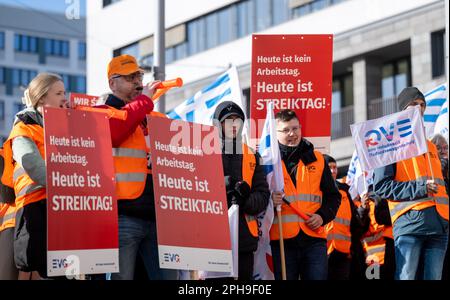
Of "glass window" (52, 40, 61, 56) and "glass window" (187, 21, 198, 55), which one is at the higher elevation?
"glass window" (52, 40, 61, 56)

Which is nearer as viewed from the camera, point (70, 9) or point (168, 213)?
point (168, 213)

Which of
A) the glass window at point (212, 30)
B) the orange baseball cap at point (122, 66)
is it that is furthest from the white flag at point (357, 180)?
the glass window at point (212, 30)

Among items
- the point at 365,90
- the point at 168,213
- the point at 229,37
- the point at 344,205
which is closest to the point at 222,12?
the point at 229,37

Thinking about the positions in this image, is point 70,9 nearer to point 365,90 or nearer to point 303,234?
point 303,234

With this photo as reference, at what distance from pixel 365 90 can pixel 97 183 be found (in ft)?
96.5

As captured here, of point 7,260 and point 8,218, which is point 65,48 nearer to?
point 8,218

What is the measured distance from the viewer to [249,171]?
9.53m

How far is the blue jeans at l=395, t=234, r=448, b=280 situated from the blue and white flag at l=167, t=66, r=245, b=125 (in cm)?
303

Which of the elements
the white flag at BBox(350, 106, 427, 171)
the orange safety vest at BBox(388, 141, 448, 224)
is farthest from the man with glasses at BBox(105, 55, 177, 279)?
the orange safety vest at BBox(388, 141, 448, 224)

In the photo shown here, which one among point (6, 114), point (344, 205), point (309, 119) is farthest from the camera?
point (6, 114)

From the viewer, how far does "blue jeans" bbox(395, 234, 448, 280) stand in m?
10.1

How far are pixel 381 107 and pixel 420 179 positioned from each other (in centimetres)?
2645

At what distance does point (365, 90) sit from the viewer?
37.2 meters

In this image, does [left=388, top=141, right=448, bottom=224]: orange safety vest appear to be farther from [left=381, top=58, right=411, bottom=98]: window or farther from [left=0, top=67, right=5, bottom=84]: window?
[left=0, top=67, right=5, bottom=84]: window
